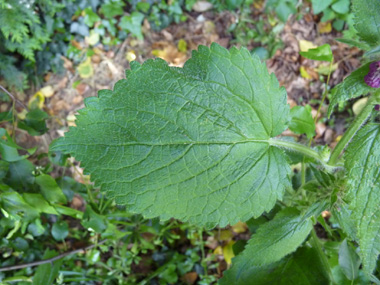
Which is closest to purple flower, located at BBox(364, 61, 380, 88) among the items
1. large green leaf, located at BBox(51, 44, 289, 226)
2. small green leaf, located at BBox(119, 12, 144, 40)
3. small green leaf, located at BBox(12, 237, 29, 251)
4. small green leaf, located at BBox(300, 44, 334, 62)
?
large green leaf, located at BBox(51, 44, 289, 226)

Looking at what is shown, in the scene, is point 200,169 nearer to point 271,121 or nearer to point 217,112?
point 217,112

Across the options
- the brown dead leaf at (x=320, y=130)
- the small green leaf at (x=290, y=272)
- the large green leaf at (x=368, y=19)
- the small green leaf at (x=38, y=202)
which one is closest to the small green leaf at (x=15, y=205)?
the small green leaf at (x=38, y=202)

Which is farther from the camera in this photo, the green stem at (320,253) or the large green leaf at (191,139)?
the green stem at (320,253)

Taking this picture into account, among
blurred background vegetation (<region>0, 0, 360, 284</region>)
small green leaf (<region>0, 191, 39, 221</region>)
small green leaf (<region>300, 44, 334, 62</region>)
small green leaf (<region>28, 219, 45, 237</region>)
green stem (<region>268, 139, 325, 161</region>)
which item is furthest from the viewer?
blurred background vegetation (<region>0, 0, 360, 284</region>)

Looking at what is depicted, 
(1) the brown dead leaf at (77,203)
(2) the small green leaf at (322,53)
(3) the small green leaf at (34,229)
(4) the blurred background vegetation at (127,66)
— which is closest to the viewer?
(2) the small green leaf at (322,53)

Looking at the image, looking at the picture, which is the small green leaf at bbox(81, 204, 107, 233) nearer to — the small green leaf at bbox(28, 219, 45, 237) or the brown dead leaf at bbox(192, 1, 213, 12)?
the small green leaf at bbox(28, 219, 45, 237)

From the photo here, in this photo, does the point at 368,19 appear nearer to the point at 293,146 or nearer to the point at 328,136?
the point at 293,146

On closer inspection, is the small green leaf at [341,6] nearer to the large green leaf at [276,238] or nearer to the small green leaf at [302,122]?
the small green leaf at [302,122]
